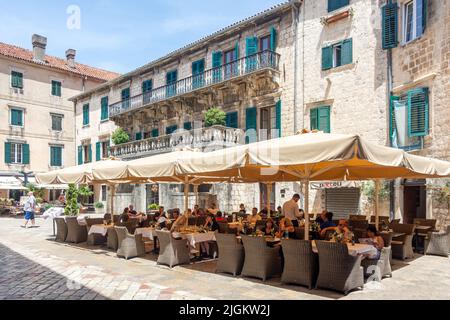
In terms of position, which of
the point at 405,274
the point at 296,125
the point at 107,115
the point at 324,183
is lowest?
the point at 405,274

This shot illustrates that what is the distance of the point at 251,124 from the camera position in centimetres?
1908

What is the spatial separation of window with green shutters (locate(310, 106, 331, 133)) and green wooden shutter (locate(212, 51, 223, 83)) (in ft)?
18.1

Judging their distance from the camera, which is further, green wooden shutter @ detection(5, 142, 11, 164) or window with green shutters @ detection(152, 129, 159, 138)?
green wooden shutter @ detection(5, 142, 11, 164)

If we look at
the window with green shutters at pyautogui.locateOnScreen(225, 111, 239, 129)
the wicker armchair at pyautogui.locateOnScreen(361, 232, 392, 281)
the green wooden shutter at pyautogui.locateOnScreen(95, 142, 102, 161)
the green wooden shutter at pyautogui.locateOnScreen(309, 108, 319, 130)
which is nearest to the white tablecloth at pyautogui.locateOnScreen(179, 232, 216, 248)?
the wicker armchair at pyautogui.locateOnScreen(361, 232, 392, 281)

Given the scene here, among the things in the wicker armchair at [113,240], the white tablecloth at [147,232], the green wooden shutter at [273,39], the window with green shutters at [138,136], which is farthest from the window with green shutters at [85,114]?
the white tablecloth at [147,232]

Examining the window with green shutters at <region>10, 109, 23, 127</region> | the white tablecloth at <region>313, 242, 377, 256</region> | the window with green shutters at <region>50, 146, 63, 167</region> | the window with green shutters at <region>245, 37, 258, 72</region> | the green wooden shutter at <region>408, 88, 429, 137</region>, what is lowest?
the white tablecloth at <region>313, 242, 377, 256</region>

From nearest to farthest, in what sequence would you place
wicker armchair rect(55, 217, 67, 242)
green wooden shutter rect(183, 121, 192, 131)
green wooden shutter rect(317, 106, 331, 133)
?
wicker armchair rect(55, 217, 67, 242)
green wooden shutter rect(317, 106, 331, 133)
green wooden shutter rect(183, 121, 192, 131)

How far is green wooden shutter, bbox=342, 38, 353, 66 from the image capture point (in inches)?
620

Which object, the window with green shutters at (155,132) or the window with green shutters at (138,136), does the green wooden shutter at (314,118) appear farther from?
the window with green shutters at (138,136)

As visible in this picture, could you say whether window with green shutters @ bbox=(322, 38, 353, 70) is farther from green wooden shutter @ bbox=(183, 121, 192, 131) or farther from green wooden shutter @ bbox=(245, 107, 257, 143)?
green wooden shutter @ bbox=(183, 121, 192, 131)
